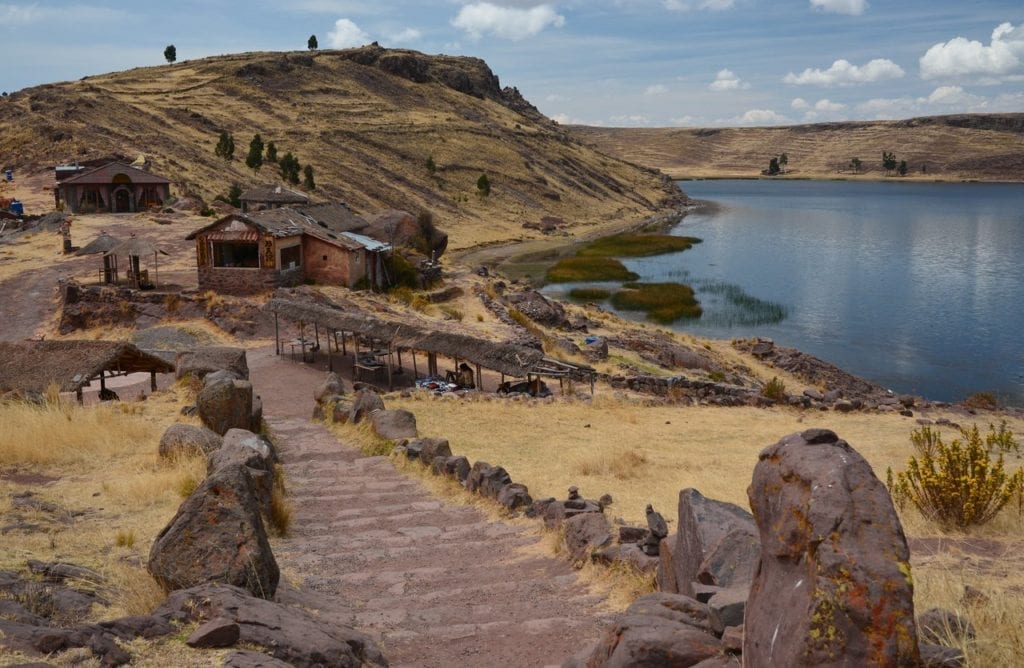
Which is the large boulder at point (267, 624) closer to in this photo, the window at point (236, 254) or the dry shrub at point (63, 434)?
the dry shrub at point (63, 434)

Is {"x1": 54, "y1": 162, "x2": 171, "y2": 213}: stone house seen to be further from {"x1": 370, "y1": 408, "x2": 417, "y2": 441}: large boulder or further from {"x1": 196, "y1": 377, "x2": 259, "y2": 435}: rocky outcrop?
{"x1": 196, "y1": 377, "x2": 259, "y2": 435}: rocky outcrop

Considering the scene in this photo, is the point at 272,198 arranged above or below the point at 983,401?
above

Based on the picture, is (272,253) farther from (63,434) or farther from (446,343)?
(63,434)

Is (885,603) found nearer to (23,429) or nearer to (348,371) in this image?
(23,429)

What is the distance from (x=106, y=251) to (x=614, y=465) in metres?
28.9

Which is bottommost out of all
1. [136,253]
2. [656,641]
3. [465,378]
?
[465,378]

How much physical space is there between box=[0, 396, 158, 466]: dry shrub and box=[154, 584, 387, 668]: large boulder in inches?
314

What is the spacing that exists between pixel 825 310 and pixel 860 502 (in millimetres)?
47591

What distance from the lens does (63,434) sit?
13.9m

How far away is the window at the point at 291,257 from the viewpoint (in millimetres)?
37938

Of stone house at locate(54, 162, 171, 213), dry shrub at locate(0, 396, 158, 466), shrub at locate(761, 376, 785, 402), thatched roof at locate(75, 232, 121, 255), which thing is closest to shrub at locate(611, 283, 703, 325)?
shrub at locate(761, 376, 785, 402)

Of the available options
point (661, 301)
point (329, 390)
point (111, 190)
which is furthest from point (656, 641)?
point (111, 190)

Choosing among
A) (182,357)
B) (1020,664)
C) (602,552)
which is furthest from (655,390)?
(1020,664)

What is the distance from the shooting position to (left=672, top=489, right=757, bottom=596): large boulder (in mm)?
7480
